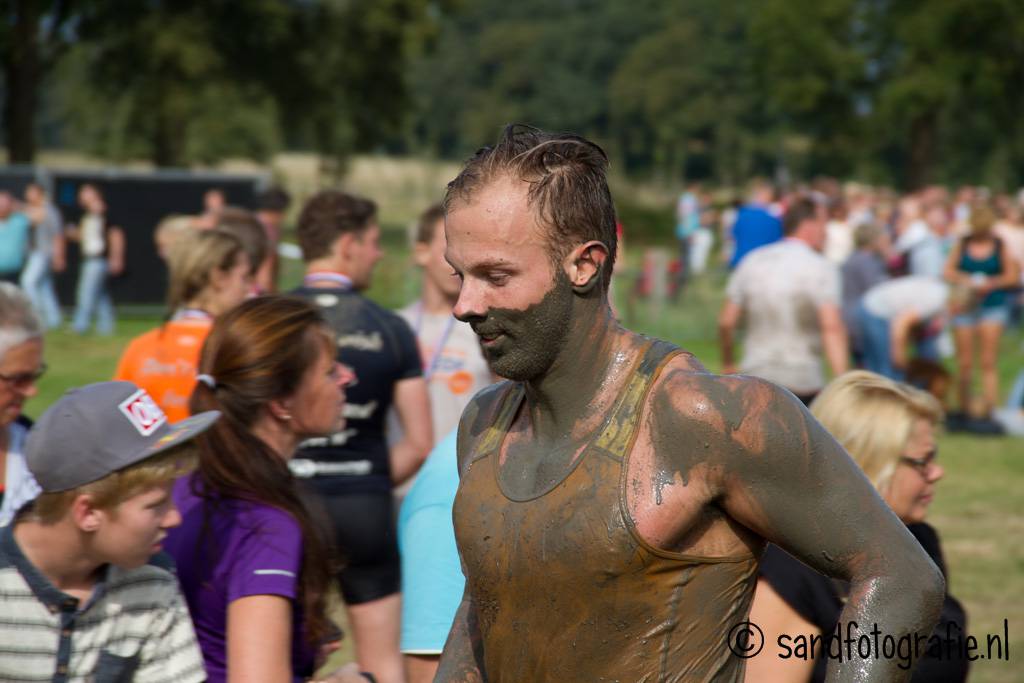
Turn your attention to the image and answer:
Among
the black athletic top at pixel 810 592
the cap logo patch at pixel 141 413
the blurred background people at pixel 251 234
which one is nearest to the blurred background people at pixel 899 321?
the blurred background people at pixel 251 234

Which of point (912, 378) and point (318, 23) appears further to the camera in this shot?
point (318, 23)

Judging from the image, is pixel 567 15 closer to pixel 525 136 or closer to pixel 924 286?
pixel 924 286

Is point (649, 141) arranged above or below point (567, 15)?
below

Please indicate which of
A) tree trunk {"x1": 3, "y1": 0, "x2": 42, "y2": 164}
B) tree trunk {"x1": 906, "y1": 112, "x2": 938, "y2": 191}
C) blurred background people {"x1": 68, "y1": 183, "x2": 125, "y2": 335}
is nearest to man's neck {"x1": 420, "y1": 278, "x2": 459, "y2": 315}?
blurred background people {"x1": 68, "y1": 183, "x2": 125, "y2": 335}

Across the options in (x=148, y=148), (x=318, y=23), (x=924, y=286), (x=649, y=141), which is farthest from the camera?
(x=649, y=141)

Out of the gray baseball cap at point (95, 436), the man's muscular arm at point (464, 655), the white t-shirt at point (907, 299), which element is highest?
the gray baseball cap at point (95, 436)

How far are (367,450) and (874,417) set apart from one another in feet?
6.63

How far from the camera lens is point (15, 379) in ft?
12.6

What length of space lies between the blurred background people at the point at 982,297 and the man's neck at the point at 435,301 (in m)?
7.82

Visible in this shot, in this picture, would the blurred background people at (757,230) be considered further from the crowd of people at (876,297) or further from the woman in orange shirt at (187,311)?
the woman in orange shirt at (187,311)

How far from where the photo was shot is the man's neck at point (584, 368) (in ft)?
7.56

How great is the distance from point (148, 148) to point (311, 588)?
49.3 metres

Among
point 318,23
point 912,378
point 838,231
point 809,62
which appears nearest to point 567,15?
point 809,62

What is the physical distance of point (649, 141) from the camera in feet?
282
